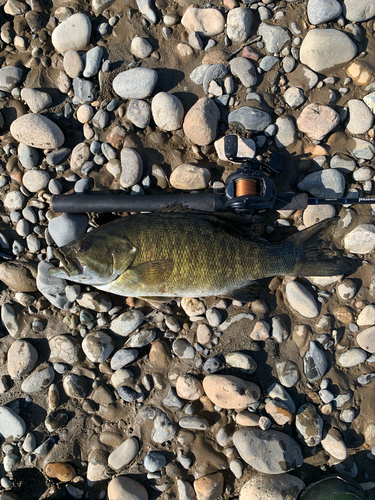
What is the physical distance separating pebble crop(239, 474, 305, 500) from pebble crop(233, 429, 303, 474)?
11 cm

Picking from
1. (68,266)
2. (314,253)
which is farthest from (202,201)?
(68,266)

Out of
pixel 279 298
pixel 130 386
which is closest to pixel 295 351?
pixel 279 298

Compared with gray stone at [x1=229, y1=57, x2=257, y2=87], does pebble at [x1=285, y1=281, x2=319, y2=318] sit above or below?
below

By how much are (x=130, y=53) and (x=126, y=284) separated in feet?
9.88

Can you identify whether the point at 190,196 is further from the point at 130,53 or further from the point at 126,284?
the point at 130,53

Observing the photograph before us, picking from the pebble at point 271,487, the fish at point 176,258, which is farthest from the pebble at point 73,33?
the pebble at point 271,487

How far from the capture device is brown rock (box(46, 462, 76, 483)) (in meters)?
3.43

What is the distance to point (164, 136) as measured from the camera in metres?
3.78

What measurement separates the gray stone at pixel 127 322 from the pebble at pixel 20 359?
3.42 feet

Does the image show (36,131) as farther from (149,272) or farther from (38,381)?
(38,381)

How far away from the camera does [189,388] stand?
3.47 m

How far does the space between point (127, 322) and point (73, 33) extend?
3.74 m

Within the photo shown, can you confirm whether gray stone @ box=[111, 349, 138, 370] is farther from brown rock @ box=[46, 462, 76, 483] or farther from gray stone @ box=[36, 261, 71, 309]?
brown rock @ box=[46, 462, 76, 483]

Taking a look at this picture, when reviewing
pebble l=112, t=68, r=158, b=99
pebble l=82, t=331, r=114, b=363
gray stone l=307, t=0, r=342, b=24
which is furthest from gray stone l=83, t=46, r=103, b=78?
pebble l=82, t=331, r=114, b=363
